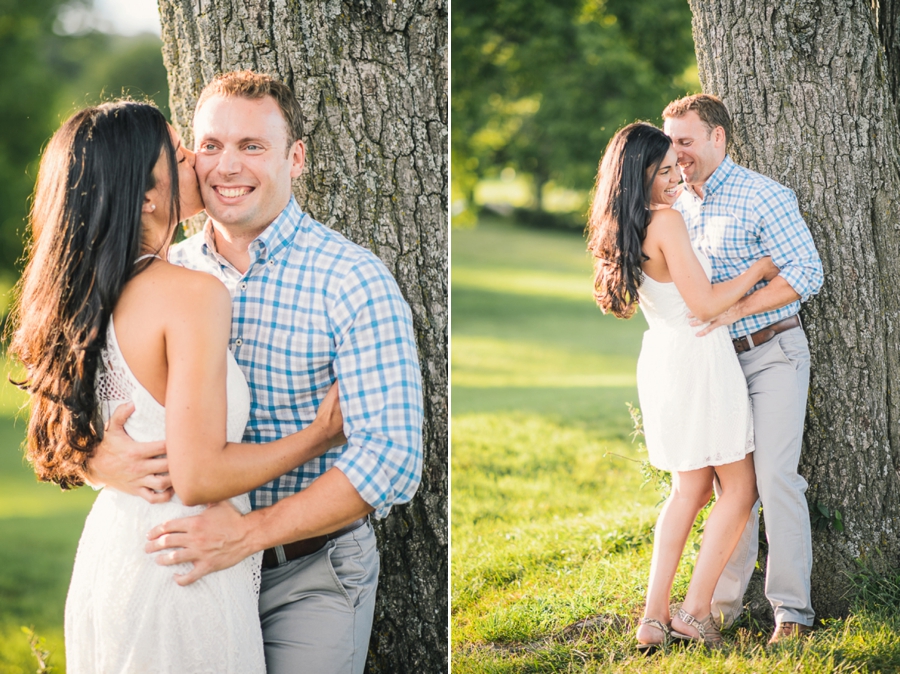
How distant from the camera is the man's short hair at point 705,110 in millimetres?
3818

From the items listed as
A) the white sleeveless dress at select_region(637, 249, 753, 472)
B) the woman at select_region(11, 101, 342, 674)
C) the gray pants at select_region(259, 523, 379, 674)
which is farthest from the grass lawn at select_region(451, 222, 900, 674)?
A: the woman at select_region(11, 101, 342, 674)

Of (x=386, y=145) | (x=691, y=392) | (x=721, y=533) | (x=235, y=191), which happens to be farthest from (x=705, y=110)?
(x=235, y=191)

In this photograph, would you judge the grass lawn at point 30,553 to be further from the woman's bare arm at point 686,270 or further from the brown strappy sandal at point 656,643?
the brown strappy sandal at point 656,643

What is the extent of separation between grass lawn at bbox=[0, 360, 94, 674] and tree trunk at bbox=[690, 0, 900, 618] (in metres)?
3.41

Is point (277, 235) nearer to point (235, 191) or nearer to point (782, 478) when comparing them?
point (235, 191)

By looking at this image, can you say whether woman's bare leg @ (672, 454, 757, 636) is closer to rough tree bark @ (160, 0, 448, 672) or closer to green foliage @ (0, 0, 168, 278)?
rough tree bark @ (160, 0, 448, 672)

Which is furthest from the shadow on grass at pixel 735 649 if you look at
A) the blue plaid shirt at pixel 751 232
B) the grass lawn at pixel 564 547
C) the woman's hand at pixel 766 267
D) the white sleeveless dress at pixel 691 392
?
the woman's hand at pixel 766 267

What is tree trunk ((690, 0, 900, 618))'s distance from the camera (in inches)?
154

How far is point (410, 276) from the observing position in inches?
133

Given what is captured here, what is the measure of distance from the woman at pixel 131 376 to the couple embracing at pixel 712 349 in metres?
1.97

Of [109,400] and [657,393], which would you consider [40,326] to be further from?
[657,393]

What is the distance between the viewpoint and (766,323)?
3.78 m

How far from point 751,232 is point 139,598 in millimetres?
2913

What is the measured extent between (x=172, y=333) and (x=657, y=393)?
7.57ft
